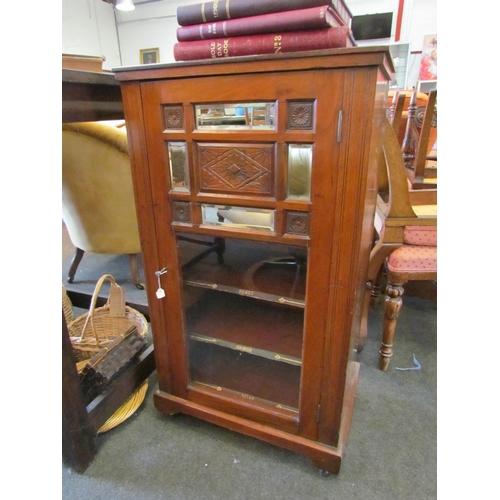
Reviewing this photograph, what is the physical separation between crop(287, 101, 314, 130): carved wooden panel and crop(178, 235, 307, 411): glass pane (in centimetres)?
26

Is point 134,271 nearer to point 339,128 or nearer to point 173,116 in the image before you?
point 173,116

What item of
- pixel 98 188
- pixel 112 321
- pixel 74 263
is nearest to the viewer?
pixel 112 321

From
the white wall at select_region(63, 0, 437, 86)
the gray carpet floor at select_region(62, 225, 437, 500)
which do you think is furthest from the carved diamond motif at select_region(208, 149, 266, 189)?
the white wall at select_region(63, 0, 437, 86)

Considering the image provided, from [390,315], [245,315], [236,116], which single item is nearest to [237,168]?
[236,116]

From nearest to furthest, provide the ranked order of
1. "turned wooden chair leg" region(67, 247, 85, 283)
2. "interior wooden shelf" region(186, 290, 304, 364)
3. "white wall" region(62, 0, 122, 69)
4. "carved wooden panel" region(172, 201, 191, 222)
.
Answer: "carved wooden panel" region(172, 201, 191, 222) < "interior wooden shelf" region(186, 290, 304, 364) < "turned wooden chair leg" region(67, 247, 85, 283) < "white wall" region(62, 0, 122, 69)

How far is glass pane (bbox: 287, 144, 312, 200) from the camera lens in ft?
2.16

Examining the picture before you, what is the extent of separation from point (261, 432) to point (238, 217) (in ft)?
1.97

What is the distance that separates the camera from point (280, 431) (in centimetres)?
90

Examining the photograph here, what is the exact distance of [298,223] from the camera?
71cm

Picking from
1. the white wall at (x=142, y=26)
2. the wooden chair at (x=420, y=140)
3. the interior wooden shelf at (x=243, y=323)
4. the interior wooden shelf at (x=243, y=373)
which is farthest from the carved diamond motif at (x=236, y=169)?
the white wall at (x=142, y=26)

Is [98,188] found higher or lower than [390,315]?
higher

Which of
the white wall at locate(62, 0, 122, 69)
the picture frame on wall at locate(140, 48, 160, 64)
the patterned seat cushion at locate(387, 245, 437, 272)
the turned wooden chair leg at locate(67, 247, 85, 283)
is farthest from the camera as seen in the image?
the picture frame on wall at locate(140, 48, 160, 64)

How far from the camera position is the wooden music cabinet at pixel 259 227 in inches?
24.6

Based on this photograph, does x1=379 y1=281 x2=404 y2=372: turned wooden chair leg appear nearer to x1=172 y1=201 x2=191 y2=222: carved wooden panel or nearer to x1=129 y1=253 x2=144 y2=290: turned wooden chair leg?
x1=172 y1=201 x2=191 y2=222: carved wooden panel
